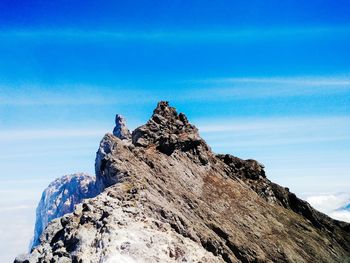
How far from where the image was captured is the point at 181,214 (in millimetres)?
94062

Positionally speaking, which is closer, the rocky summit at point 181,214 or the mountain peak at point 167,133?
the rocky summit at point 181,214

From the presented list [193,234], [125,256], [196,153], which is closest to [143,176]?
[193,234]

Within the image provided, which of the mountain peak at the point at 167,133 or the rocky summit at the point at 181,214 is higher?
the mountain peak at the point at 167,133

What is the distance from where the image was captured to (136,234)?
70.8 m

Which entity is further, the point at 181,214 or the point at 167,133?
the point at 167,133

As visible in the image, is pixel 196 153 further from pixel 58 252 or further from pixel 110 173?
pixel 58 252

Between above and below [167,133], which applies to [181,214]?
below

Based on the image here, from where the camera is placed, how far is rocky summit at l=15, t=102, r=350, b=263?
71625 millimetres

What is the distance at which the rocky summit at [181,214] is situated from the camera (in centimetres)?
7162

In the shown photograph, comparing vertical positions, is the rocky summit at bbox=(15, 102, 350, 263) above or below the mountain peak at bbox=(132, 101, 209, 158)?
below

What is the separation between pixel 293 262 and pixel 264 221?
46.6 feet

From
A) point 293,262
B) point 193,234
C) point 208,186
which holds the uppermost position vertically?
point 208,186

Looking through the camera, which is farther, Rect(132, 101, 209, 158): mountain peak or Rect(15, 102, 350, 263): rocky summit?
Rect(132, 101, 209, 158): mountain peak

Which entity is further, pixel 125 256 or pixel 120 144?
pixel 120 144
